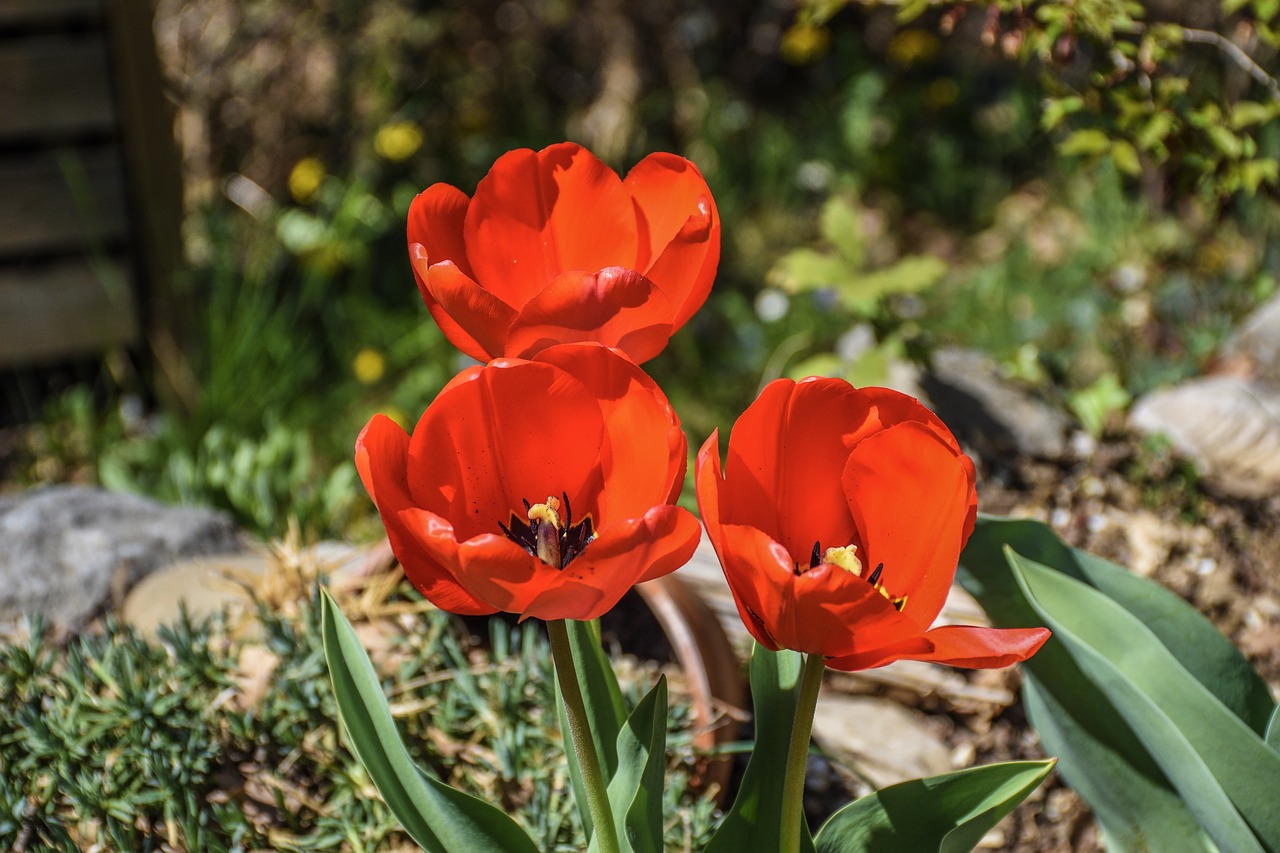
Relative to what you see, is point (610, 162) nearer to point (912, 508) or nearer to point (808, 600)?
point (912, 508)

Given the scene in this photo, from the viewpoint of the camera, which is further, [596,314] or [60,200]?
[60,200]

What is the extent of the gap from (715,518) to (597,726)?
14.3 inches

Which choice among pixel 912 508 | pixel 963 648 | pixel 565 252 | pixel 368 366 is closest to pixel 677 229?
pixel 565 252

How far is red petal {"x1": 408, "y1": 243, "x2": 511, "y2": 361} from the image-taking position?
0.84m

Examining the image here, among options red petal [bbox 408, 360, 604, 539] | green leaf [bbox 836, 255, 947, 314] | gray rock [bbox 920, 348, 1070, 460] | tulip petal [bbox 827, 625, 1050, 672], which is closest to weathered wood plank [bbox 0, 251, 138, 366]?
green leaf [bbox 836, 255, 947, 314]

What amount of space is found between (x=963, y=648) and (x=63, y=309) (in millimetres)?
3141

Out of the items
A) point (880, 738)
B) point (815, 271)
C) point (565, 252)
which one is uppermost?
point (565, 252)

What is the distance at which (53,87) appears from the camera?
299 cm

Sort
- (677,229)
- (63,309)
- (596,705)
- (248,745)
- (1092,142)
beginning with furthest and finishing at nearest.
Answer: (63,309) → (1092,142) → (248,745) → (596,705) → (677,229)

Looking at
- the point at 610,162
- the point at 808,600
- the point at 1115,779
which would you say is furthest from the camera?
the point at 610,162

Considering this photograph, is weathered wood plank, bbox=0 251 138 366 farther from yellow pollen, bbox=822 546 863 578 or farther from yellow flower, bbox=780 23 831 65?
yellow pollen, bbox=822 546 863 578

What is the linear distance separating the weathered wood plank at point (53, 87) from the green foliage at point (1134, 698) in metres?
2.80

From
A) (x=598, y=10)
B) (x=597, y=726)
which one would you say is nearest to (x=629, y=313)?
(x=597, y=726)

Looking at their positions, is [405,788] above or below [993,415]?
above
